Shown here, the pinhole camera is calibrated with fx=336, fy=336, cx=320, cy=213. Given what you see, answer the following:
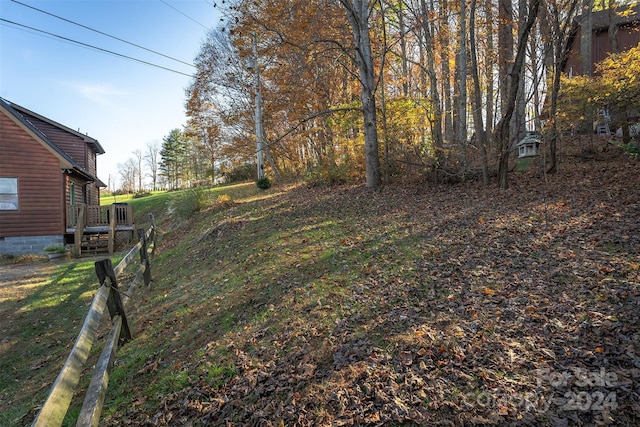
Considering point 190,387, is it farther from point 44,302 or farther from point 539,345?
point 44,302

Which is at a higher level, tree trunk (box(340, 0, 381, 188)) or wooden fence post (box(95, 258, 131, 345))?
tree trunk (box(340, 0, 381, 188))

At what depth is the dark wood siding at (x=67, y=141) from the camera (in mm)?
18609

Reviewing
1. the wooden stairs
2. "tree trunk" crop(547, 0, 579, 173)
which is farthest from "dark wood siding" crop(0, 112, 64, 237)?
"tree trunk" crop(547, 0, 579, 173)

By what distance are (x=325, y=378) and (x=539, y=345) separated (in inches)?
75.0

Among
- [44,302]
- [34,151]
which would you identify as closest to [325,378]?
[44,302]

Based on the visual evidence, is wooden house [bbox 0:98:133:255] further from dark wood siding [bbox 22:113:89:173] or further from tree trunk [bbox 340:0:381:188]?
tree trunk [bbox 340:0:381:188]

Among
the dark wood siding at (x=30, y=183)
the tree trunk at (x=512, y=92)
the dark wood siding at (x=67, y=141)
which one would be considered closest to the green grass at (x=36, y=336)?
Result: the dark wood siding at (x=30, y=183)

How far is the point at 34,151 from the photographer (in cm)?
1480

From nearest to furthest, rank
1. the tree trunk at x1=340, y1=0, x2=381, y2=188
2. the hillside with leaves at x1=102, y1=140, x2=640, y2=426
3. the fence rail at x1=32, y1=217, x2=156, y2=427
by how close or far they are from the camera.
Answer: the fence rail at x1=32, y1=217, x2=156, y2=427
the hillside with leaves at x1=102, y1=140, x2=640, y2=426
the tree trunk at x1=340, y1=0, x2=381, y2=188

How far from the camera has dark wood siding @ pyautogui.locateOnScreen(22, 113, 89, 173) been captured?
18.6 m

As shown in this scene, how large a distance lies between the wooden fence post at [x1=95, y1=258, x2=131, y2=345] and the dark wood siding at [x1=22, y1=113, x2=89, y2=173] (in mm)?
19668

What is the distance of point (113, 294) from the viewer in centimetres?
415

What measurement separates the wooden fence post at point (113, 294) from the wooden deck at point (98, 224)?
12.2 metres

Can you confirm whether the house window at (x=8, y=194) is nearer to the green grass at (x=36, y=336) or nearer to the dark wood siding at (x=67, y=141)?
the dark wood siding at (x=67, y=141)
